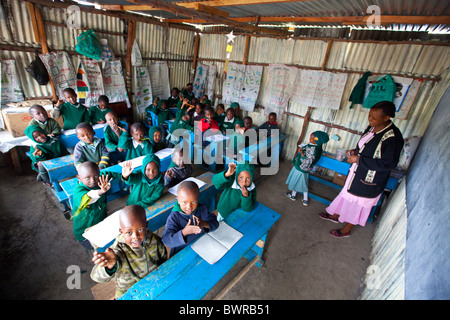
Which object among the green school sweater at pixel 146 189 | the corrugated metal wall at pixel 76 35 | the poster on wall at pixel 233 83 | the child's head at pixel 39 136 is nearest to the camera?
the green school sweater at pixel 146 189

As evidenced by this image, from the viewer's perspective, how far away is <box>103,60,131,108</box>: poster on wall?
19.4ft

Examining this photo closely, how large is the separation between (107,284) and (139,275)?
0.71 metres

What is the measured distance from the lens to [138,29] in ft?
20.0

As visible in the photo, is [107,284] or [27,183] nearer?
[107,284]

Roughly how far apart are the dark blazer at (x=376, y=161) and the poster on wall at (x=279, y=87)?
3289 millimetres

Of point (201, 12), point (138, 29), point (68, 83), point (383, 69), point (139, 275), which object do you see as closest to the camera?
point (139, 275)

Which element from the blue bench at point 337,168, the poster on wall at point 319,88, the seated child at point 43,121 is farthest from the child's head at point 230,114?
the seated child at point 43,121

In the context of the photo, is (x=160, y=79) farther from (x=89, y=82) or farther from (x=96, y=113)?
(x=96, y=113)

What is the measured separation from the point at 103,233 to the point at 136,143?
1.97 meters

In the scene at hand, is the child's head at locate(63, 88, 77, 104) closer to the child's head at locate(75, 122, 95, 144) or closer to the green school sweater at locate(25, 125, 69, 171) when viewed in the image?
the green school sweater at locate(25, 125, 69, 171)

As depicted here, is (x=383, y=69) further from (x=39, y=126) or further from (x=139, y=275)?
(x=39, y=126)

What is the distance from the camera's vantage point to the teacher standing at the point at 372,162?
270 centimetres

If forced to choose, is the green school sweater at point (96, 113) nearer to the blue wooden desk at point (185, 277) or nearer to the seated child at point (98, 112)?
the seated child at point (98, 112)

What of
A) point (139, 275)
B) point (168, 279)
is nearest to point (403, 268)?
point (168, 279)
